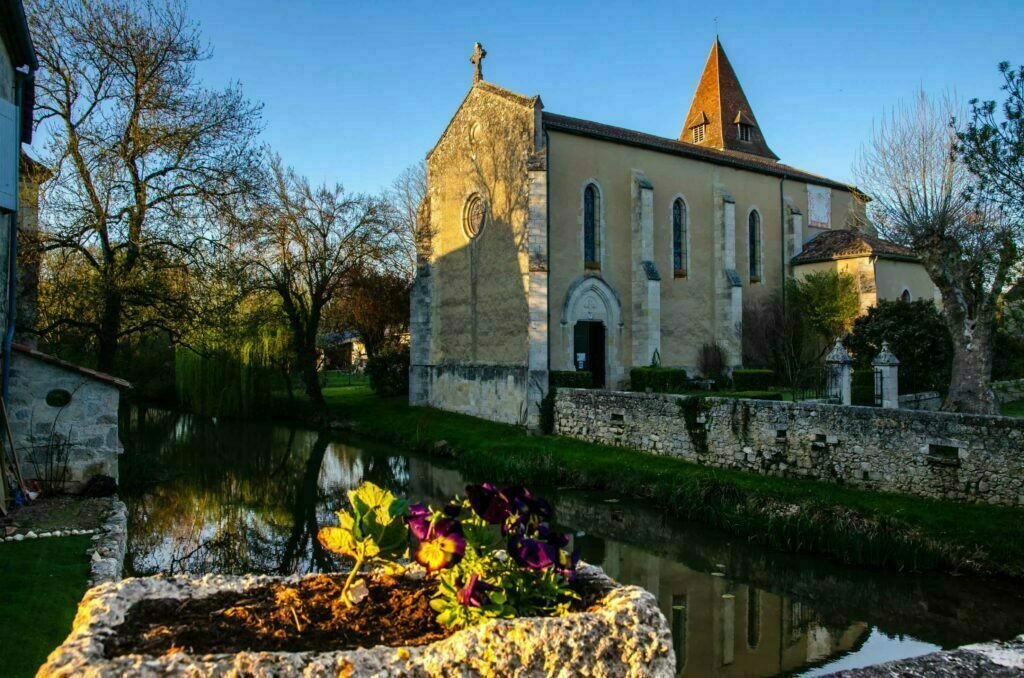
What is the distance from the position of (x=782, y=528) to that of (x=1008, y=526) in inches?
122

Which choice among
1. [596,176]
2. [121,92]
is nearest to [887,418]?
[596,176]

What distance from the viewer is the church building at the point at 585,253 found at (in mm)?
22656

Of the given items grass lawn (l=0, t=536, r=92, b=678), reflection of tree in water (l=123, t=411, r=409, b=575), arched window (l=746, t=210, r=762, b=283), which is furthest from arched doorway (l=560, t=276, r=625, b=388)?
grass lawn (l=0, t=536, r=92, b=678)

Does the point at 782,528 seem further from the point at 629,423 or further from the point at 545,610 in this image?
the point at 545,610

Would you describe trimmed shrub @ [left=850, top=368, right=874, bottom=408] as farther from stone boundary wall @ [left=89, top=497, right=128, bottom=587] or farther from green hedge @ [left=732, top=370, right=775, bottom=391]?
stone boundary wall @ [left=89, top=497, right=128, bottom=587]

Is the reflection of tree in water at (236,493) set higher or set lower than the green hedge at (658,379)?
lower

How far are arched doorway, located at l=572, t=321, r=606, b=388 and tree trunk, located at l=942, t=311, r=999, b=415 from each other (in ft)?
34.9

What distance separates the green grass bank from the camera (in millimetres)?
10023

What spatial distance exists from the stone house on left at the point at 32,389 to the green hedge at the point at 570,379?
1254 centimetres

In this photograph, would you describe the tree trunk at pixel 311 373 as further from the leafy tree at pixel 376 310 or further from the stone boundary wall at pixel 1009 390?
the stone boundary wall at pixel 1009 390

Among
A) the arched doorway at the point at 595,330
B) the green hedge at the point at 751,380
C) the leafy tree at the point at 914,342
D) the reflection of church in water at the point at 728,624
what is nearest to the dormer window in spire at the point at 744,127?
the green hedge at the point at 751,380

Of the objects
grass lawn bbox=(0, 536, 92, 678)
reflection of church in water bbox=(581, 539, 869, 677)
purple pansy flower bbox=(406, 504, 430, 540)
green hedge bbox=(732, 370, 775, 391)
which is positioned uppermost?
green hedge bbox=(732, 370, 775, 391)

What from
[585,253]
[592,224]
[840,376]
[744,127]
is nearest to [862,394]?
[840,376]

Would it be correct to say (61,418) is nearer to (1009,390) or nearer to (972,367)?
(972,367)
